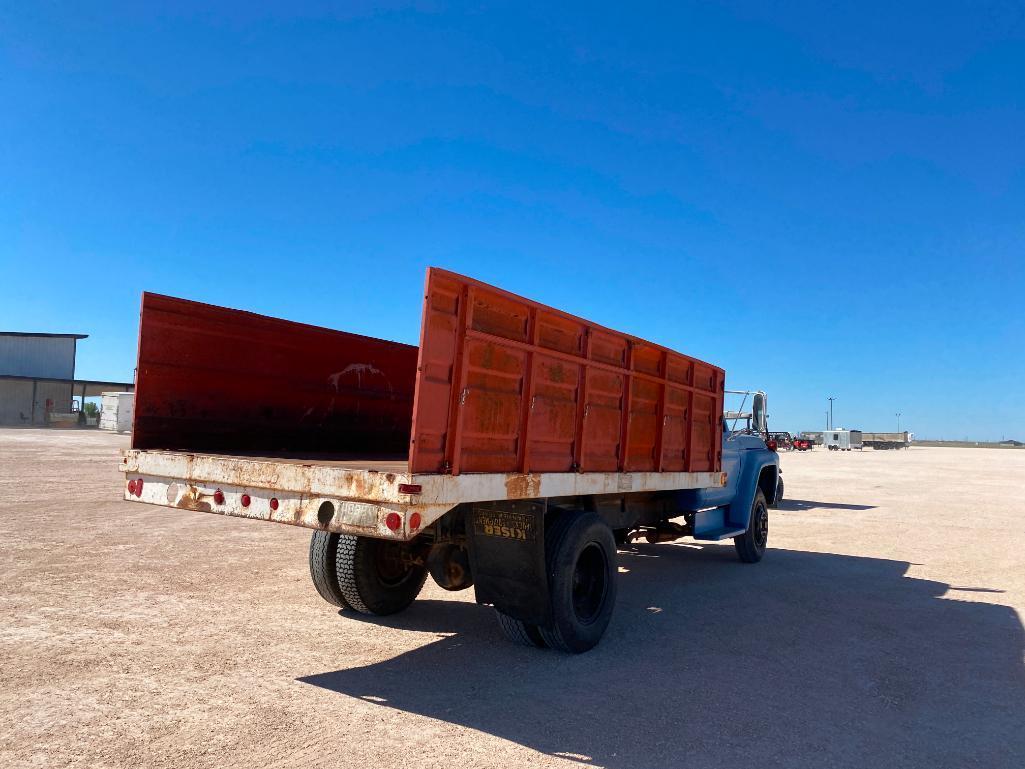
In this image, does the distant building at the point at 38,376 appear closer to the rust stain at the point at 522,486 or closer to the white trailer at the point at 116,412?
the white trailer at the point at 116,412

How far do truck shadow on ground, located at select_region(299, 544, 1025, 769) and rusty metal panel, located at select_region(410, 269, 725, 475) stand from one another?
1.31m

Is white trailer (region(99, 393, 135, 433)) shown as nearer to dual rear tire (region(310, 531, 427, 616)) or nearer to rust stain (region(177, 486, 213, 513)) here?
dual rear tire (region(310, 531, 427, 616))

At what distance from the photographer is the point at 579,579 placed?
17.8 feet

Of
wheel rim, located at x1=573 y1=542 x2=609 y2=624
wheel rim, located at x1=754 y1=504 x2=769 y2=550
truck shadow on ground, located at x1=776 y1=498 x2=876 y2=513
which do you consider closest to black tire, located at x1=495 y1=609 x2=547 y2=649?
wheel rim, located at x1=573 y1=542 x2=609 y2=624

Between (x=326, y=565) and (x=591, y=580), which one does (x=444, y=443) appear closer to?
(x=591, y=580)

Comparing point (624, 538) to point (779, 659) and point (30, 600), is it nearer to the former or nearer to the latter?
point (779, 659)

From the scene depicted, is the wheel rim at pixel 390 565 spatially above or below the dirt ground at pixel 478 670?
above

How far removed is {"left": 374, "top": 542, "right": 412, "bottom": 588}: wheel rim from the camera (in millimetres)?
5824

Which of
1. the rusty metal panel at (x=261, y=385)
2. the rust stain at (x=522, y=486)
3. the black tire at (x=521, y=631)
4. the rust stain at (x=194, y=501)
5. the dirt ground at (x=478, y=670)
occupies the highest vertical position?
the rusty metal panel at (x=261, y=385)

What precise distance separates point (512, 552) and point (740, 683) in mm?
1644

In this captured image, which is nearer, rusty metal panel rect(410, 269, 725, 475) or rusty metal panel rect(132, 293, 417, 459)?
rusty metal panel rect(410, 269, 725, 475)

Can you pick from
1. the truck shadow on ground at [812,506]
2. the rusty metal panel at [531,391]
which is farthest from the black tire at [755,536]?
the truck shadow on ground at [812,506]

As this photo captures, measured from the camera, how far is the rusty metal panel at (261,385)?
516 cm

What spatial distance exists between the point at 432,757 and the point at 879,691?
2891mm
